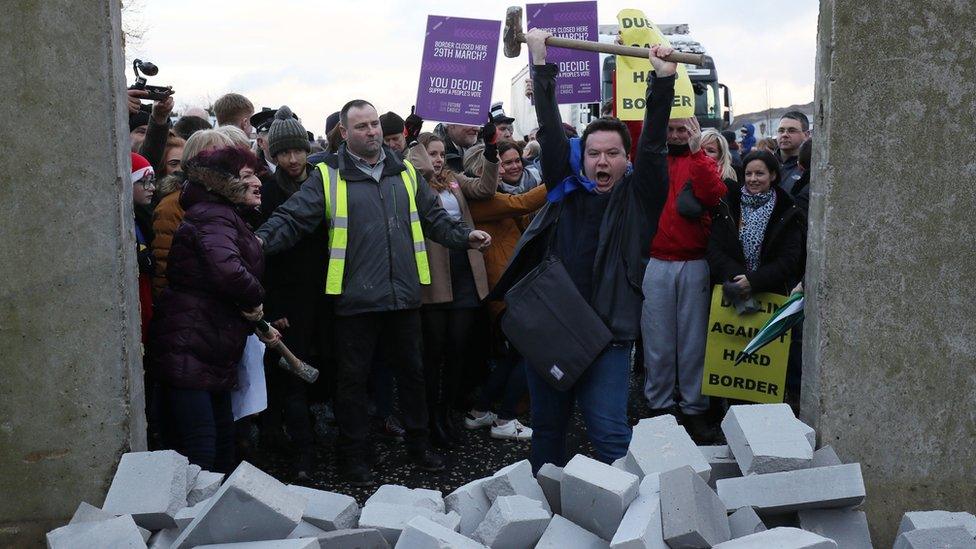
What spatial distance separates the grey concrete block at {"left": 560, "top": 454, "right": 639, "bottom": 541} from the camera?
13.5 ft

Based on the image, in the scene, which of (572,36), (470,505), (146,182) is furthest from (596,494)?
(572,36)

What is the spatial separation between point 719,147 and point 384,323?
3115 millimetres

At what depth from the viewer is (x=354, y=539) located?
414 centimetres

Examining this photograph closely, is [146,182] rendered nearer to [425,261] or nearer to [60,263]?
[60,263]

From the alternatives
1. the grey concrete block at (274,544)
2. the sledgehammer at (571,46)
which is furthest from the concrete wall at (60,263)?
the sledgehammer at (571,46)

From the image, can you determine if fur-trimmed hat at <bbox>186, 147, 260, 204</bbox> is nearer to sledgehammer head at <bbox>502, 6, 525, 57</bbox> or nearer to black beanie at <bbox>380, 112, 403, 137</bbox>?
sledgehammer head at <bbox>502, 6, 525, 57</bbox>

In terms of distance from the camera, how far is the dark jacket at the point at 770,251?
686cm

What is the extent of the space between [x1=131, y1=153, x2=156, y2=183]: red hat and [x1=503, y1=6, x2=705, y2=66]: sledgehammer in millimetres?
2138

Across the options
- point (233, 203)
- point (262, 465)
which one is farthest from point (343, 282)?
point (262, 465)

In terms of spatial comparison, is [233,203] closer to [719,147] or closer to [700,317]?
[700,317]

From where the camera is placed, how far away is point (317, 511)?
439cm

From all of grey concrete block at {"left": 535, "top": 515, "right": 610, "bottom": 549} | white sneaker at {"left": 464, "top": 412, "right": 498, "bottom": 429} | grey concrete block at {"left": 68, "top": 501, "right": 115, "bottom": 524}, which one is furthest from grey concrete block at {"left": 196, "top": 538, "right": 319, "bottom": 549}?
white sneaker at {"left": 464, "top": 412, "right": 498, "bottom": 429}

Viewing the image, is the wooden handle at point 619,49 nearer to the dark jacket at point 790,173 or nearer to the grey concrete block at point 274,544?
the grey concrete block at point 274,544

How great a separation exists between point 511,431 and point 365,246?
77.0 inches
